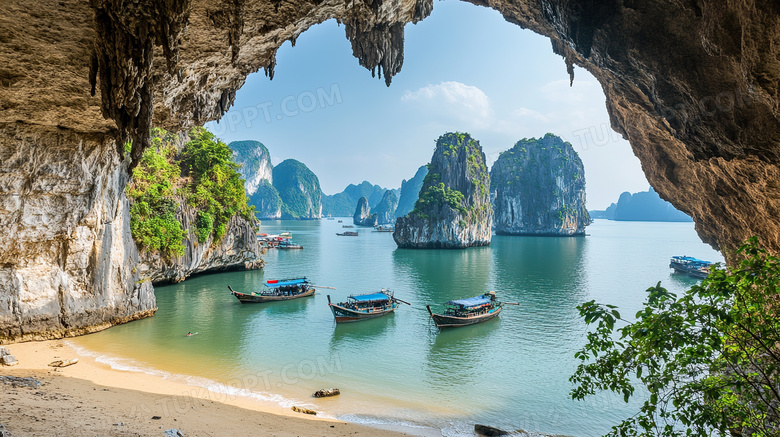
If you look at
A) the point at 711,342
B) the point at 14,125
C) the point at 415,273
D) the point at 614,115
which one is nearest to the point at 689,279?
the point at 415,273

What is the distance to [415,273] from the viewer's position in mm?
34156

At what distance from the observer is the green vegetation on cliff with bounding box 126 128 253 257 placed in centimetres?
2145

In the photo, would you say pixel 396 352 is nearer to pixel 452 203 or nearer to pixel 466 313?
pixel 466 313

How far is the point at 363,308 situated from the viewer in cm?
2008

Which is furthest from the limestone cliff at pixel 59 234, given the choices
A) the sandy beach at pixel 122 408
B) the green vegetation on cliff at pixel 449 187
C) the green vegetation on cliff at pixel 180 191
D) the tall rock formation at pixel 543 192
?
the tall rock formation at pixel 543 192

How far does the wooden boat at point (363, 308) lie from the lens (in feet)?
62.0

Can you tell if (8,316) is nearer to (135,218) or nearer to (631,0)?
(135,218)

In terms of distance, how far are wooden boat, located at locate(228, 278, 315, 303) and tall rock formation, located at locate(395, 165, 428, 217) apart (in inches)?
5269

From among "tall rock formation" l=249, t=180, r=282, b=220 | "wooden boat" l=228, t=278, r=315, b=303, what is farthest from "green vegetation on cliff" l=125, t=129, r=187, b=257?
"tall rock formation" l=249, t=180, r=282, b=220

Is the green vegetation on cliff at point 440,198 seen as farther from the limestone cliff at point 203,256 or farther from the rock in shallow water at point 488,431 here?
the rock in shallow water at point 488,431

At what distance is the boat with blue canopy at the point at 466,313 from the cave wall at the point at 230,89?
10319 millimetres

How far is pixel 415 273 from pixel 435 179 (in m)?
31.4

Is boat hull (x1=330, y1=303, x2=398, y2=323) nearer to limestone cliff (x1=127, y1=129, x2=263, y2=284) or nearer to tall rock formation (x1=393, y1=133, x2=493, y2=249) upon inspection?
limestone cliff (x1=127, y1=129, x2=263, y2=284)

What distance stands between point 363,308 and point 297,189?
151m
